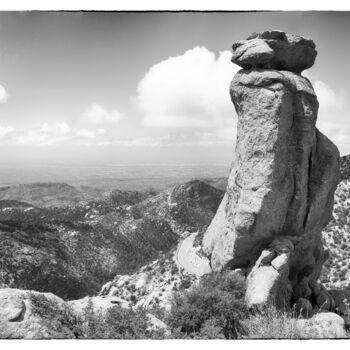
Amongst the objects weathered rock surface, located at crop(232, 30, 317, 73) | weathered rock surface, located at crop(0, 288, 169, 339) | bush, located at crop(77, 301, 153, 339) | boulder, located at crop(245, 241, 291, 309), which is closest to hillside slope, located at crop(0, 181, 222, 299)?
weathered rock surface, located at crop(0, 288, 169, 339)

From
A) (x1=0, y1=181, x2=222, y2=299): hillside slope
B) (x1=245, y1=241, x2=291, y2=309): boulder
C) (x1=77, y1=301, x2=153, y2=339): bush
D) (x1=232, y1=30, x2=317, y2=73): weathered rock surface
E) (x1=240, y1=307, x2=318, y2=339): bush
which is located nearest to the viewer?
(x1=240, y1=307, x2=318, y2=339): bush

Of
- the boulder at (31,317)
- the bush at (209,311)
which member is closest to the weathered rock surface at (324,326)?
the bush at (209,311)

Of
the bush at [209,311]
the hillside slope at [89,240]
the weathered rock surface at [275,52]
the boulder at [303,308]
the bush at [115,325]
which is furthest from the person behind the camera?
the hillside slope at [89,240]

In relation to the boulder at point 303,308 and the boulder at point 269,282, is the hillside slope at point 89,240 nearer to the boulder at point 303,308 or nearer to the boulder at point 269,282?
the boulder at point 269,282

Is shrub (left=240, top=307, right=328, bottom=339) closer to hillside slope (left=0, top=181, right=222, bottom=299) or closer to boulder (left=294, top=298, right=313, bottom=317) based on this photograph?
boulder (left=294, top=298, right=313, bottom=317)

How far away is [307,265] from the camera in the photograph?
16109 millimetres

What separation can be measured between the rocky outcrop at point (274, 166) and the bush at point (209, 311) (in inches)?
36.3

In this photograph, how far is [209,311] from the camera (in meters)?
11.7

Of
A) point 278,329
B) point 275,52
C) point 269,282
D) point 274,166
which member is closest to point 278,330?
point 278,329

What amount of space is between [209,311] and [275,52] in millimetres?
10598

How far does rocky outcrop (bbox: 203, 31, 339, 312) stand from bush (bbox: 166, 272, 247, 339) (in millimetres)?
922

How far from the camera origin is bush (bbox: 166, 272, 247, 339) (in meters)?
11.4

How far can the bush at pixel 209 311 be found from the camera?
11.4 m
